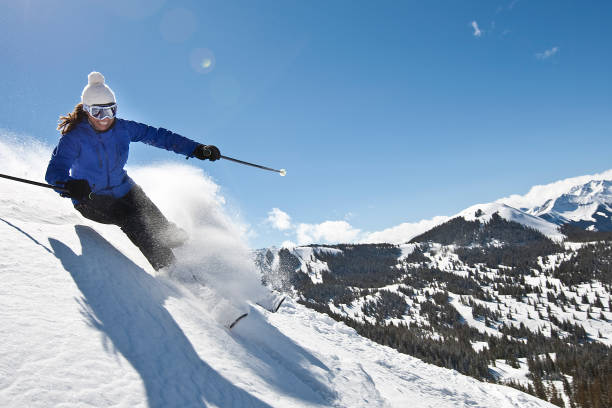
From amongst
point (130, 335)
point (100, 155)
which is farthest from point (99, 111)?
point (130, 335)

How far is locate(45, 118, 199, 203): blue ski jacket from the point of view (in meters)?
5.05

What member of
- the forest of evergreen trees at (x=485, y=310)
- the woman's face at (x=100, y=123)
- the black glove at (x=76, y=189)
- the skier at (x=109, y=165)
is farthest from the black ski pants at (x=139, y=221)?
the forest of evergreen trees at (x=485, y=310)

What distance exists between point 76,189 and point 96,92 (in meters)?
1.60

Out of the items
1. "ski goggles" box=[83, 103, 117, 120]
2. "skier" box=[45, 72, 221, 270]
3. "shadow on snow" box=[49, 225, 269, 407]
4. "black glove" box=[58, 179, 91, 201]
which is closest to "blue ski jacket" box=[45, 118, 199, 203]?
"skier" box=[45, 72, 221, 270]

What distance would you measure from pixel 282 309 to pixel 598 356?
94.8 m

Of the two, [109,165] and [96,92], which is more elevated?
[96,92]

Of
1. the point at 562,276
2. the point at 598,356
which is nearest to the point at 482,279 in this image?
the point at 562,276

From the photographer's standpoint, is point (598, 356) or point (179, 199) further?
point (598, 356)

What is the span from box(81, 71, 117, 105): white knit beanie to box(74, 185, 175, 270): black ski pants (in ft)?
5.52

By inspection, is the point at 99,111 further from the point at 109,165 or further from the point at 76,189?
the point at 76,189

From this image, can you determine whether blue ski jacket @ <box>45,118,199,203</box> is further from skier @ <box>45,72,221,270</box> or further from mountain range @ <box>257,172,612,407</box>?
mountain range @ <box>257,172,612,407</box>

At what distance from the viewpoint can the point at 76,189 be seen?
4816 mm

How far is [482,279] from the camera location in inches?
6127

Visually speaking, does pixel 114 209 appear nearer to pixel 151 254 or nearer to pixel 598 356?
pixel 151 254
